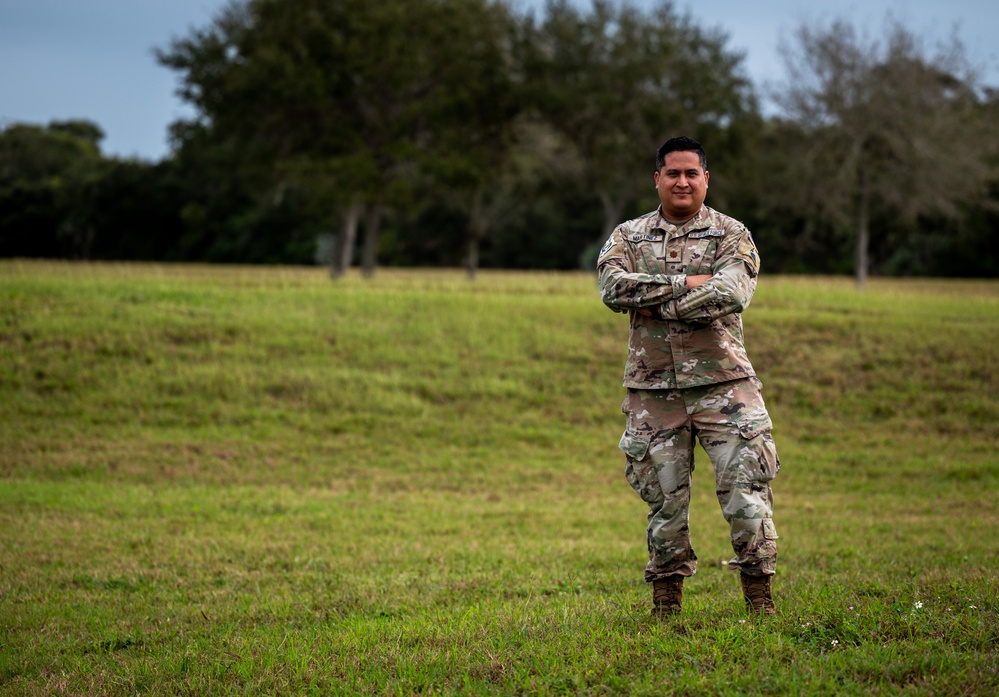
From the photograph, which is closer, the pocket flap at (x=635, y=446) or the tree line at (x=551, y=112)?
the pocket flap at (x=635, y=446)

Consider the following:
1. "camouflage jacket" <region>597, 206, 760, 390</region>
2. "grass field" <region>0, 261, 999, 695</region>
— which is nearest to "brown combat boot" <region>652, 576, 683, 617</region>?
"grass field" <region>0, 261, 999, 695</region>

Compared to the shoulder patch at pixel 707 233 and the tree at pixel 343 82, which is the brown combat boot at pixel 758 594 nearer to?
the shoulder patch at pixel 707 233

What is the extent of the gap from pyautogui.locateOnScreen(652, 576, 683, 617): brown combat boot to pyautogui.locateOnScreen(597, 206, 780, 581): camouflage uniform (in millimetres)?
48

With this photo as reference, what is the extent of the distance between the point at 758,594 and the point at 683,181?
2.19 metres

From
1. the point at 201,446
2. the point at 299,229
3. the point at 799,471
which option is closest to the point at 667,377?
the point at 799,471

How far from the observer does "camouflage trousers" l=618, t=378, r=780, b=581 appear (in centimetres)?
478

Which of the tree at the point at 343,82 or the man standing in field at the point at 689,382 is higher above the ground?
the tree at the point at 343,82

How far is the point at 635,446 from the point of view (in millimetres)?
4969

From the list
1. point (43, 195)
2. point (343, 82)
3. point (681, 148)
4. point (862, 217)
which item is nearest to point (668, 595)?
point (681, 148)

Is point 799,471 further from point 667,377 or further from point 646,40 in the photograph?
point 646,40

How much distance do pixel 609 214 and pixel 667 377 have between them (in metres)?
36.0

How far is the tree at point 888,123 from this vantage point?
32562mm

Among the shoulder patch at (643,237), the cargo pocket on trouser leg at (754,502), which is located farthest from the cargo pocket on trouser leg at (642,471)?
the shoulder patch at (643,237)

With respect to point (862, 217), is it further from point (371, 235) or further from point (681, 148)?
point (681, 148)
